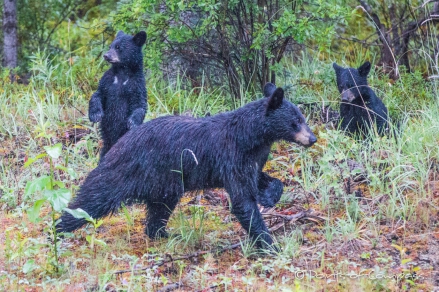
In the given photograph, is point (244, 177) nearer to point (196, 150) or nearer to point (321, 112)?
point (196, 150)

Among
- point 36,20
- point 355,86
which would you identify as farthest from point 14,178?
point 36,20

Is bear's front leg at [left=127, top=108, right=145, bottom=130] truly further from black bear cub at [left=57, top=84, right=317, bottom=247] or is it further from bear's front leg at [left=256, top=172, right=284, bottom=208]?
bear's front leg at [left=256, top=172, right=284, bottom=208]

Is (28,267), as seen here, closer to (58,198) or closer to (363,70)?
(58,198)

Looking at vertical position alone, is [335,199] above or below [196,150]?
below

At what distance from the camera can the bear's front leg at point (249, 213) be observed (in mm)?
5051

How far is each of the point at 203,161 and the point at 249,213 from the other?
54 centimetres

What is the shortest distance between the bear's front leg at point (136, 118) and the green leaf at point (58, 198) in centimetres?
137

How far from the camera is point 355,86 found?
7344mm

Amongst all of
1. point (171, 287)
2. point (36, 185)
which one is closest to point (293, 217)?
point (171, 287)

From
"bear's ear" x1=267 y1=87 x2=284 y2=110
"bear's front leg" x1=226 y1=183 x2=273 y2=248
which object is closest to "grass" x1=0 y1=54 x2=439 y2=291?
"bear's front leg" x1=226 y1=183 x2=273 y2=248

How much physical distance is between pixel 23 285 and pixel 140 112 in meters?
1.92

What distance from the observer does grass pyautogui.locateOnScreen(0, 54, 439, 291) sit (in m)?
4.69

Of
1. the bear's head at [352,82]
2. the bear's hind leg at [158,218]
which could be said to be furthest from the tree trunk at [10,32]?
the bear's hind leg at [158,218]

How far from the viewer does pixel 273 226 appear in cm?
563
